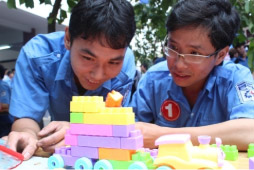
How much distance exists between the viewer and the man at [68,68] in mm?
1098

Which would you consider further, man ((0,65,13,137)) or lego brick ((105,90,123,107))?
man ((0,65,13,137))

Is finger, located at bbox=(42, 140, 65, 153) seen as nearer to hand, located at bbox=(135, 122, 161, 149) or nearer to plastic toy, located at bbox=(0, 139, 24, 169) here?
plastic toy, located at bbox=(0, 139, 24, 169)

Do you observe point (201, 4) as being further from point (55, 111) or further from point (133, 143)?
point (55, 111)

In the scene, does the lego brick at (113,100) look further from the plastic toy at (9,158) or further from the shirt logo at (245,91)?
the shirt logo at (245,91)

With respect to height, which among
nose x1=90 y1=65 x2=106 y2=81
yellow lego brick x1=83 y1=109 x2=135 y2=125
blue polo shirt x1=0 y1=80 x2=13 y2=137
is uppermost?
nose x1=90 y1=65 x2=106 y2=81

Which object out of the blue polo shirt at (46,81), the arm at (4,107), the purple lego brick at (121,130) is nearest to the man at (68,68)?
the blue polo shirt at (46,81)

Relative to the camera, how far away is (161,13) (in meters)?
2.32

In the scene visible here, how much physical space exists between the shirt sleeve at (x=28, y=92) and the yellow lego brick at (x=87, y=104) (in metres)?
0.56

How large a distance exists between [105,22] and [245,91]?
2.34ft

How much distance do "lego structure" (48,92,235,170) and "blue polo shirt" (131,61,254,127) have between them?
610 millimetres

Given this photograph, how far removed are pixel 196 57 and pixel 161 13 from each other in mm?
1209

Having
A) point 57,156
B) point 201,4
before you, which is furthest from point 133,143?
point 201,4

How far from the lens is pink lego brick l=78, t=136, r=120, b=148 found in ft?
2.43

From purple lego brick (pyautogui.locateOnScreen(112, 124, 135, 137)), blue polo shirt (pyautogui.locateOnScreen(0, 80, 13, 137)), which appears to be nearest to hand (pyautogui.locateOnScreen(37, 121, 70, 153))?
purple lego brick (pyautogui.locateOnScreen(112, 124, 135, 137))
